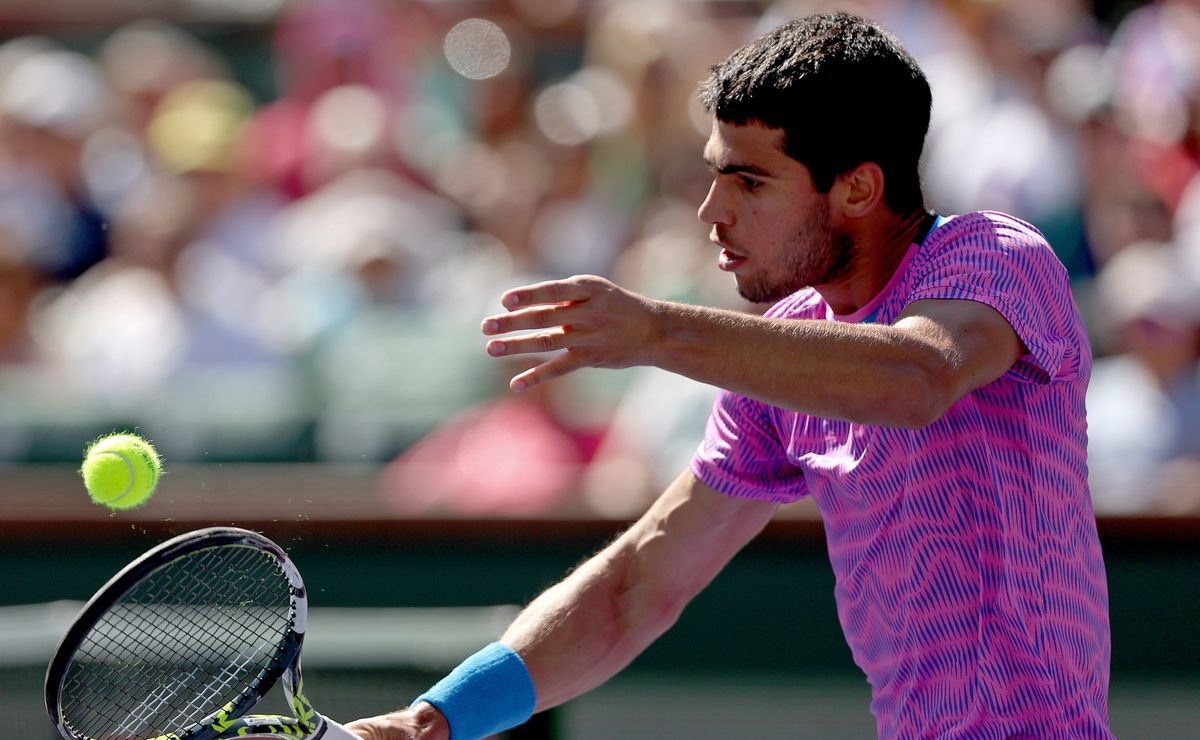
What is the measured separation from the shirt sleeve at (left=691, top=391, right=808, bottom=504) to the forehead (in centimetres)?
52

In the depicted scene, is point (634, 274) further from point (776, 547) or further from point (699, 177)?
point (776, 547)

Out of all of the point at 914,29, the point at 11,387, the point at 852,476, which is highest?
the point at 914,29

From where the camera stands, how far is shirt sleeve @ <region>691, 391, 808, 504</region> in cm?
314

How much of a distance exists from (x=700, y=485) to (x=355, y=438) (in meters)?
3.03

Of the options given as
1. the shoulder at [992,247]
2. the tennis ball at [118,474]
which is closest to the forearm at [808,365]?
the shoulder at [992,247]

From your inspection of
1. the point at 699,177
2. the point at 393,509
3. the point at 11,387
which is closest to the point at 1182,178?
the point at 699,177

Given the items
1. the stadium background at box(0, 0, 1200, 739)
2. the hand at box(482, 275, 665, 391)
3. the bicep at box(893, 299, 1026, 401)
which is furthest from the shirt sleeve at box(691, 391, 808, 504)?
the stadium background at box(0, 0, 1200, 739)

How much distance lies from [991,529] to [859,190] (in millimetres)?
609

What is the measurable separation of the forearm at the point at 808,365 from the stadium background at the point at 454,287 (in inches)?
89.7

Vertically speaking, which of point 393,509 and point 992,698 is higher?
point 992,698

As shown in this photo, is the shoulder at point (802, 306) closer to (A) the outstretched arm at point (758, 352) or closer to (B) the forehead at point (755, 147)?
(B) the forehead at point (755, 147)

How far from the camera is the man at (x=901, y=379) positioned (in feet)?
8.02

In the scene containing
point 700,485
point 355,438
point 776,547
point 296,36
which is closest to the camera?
point 700,485

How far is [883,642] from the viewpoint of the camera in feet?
9.32
